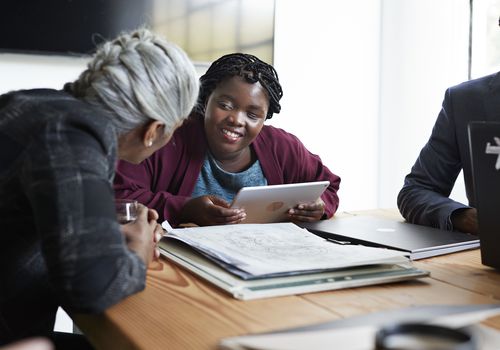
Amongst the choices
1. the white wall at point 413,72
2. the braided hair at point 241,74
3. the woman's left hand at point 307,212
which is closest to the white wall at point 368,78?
the white wall at point 413,72

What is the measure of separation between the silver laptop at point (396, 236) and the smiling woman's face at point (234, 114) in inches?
19.0

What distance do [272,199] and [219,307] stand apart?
0.67m

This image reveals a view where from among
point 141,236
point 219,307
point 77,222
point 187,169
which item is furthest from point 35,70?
point 219,307

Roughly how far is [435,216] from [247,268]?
2.36ft

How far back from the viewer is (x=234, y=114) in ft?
5.80

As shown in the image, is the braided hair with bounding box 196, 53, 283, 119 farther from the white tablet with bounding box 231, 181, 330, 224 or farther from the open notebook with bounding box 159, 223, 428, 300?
the open notebook with bounding box 159, 223, 428, 300

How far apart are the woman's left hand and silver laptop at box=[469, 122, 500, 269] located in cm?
59

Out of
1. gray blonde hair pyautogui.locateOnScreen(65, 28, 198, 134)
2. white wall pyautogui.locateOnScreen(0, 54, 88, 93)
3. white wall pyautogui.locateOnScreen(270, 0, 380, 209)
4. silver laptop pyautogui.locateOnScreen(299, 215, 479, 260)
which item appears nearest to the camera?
gray blonde hair pyautogui.locateOnScreen(65, 28, 198, 134)

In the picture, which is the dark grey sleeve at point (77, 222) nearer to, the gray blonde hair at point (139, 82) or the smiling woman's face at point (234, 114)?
the gray blonde hair at point (139, 82)

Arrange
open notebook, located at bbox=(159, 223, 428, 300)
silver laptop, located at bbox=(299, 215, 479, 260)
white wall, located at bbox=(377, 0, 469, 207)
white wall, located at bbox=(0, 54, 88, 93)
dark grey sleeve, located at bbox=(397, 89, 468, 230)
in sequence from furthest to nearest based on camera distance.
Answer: white wall, located at bbox=(377, 0, 469, 207)
white wall, located at bbox=(0, 54, 88, 93)
dark grey sleeve, located at bbox=(397, 89, 468, 230)
silver laptop, located at bbox=(299, 215, 479, 260)
open notebook, located at bbox=(159, 223, 428, 300)

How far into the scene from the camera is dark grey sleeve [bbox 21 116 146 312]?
764 mm

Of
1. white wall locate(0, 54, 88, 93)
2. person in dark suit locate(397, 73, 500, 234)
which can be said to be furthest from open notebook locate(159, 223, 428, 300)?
white wall locate(0, 54, 88, 93)

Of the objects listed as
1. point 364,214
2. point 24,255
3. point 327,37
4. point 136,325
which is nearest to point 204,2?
point 327,37

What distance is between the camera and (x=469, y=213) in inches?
53.2
